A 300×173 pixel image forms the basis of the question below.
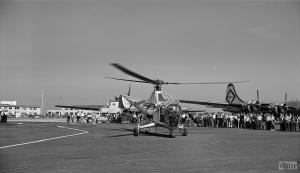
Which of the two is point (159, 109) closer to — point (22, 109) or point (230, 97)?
point (230, 97)

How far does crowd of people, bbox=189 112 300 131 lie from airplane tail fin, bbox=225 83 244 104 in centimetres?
1307

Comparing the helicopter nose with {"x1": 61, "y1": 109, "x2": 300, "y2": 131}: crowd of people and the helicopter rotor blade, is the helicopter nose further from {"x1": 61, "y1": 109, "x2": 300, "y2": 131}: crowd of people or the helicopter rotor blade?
{"x1": 61, "y1": 109, "x2": 300, "y2": 131}: crowd of people

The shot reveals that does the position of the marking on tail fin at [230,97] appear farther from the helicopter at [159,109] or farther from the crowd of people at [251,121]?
the helicopter at [159,109]

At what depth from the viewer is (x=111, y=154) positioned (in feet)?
42.4

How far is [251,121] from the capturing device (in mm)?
37406

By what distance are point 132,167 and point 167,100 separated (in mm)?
13103

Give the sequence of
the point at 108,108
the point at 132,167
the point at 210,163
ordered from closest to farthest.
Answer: the point at 132,167
the point at 210,163
the point at 108,108

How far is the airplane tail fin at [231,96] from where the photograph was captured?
5789 centimetres

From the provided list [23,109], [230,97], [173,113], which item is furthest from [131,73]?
[23,109]

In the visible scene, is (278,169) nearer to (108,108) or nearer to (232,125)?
(232,125)

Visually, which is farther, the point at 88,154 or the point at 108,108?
the point at 108,108

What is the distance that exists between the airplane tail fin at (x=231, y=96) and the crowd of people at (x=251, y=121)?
13.1 meters

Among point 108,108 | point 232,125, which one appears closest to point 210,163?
point 232,125

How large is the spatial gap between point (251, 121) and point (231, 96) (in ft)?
71.8
